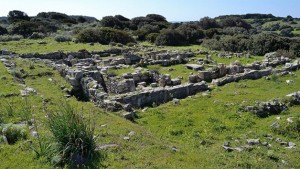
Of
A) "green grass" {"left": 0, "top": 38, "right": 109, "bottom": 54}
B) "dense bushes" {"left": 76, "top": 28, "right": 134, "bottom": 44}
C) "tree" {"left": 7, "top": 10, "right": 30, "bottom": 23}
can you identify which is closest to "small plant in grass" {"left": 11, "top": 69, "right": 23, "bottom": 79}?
"green grass" {"left": 0, "top": 38, "right": 109, "bottom": 54}

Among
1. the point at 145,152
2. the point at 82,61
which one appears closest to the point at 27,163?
the point at 145,152

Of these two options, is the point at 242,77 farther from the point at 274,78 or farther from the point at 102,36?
the point at 102,36

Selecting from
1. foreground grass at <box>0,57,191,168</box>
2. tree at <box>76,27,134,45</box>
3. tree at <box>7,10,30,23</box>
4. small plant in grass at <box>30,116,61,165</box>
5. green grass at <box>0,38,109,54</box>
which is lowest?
foreground grass at <box>0,57,191,168</box>

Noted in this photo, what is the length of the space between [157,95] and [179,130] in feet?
16.6

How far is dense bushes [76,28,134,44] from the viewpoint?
155 ft

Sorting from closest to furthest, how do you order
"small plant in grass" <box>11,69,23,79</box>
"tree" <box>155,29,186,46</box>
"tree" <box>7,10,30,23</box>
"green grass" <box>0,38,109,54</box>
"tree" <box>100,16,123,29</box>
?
"small plant in grass" <box>11,69,23,79</box> < "green grass" <box>0,38,109,54</box> < "tree" <box>155,29,186,46</box> < "tree" <box>100,16,123,29</box> < "tree" <box>7,10,30,23</box>

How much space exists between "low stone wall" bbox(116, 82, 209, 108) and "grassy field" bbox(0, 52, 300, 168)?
85cm

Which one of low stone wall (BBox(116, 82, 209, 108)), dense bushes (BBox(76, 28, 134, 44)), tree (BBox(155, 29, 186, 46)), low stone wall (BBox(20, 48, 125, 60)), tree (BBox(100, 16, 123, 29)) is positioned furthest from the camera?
tree (BBox(100, 16, 123, 29))

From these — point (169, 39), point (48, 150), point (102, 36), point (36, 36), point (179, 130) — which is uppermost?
point (36, 36)

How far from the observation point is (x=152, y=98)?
764 inches

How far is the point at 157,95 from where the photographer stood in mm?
19531

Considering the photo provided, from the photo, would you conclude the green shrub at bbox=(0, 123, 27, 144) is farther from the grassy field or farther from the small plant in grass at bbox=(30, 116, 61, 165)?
the small plant in grass at bbox=(30, 116, 61, 165)

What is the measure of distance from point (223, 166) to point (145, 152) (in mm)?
2593

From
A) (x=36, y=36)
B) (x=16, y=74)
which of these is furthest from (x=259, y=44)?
(x=36, y=36)
